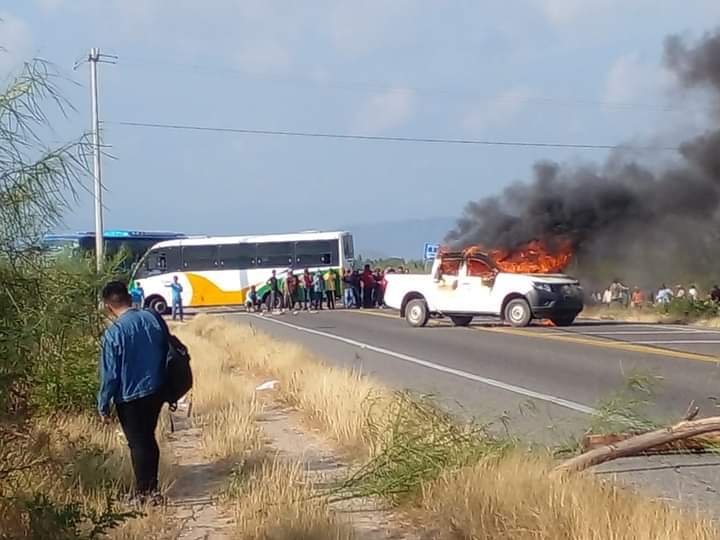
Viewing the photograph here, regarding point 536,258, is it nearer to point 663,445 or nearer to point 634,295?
point 634,295

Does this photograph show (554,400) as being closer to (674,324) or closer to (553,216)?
(674,324)

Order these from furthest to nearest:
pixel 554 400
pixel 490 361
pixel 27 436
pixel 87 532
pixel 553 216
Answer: pixel 553 216
pixel 490 361
pixel 554 400
pixel 27 436
pixel 87 532

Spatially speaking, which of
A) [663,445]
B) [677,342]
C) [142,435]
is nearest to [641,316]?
[677,342]

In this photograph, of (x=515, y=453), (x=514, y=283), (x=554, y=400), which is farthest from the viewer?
(x=514, y=283)

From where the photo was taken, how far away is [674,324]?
30297 mm

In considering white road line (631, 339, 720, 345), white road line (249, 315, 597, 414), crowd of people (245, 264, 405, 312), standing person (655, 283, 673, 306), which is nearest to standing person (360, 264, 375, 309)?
crowd of people (245, 264, 405, 312)

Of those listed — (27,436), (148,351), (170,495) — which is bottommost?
(170,495)

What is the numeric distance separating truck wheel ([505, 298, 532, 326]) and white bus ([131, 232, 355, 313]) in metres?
18.4

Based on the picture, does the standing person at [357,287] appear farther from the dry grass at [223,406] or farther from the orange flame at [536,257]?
the dry grass at [223,406]

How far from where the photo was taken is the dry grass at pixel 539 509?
17.3 ft

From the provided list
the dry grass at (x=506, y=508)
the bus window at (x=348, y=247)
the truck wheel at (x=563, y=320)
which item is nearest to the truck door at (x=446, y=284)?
the truck wheel at (x=563, y=320)

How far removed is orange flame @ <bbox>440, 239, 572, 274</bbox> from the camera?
32.2m

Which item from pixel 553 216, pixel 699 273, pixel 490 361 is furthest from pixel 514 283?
pixel 699 273

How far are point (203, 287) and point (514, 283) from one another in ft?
68.9
